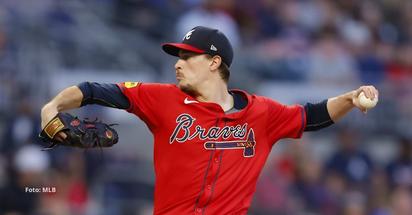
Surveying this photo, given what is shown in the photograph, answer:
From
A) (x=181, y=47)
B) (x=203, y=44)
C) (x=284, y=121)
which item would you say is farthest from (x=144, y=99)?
(x=284, y=121)

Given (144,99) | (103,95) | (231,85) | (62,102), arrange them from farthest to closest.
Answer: (231,85)
(144,99)
(103,95)
(62,102)

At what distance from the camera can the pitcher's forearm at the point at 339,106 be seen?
6.52m

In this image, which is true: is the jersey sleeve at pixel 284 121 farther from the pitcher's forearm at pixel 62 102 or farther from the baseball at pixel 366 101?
the pitcher's forearm at pixel 62 102

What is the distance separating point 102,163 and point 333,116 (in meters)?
4.53

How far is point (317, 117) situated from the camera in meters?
6.64

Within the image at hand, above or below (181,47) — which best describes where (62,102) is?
below

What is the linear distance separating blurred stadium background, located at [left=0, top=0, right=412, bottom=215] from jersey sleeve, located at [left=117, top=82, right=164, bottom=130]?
3.10 metres

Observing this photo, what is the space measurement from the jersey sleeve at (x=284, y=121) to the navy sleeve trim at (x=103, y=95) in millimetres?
974

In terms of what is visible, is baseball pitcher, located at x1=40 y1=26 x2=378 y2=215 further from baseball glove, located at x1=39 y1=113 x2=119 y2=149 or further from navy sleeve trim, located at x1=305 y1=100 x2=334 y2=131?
navy sleeve trim, located at x1=305 y1=100 x2=334 y2=131

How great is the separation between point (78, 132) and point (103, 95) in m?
0.29

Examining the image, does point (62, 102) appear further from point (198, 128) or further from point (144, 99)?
point (198, 128)

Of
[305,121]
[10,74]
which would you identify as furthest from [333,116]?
[10,74]

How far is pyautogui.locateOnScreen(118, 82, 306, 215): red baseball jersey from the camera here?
6168mm

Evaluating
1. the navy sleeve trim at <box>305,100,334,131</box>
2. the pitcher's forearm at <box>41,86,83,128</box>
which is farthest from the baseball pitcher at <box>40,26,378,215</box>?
the navy sleeve trim at <box>305,100,334,131</box>
